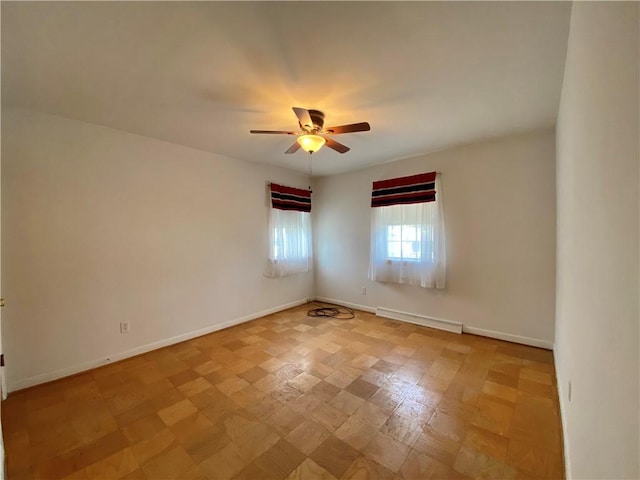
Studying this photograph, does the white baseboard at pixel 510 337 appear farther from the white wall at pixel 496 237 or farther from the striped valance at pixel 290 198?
the striped valance at pixel 290 198

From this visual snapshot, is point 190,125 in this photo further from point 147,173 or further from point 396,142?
point 396,142

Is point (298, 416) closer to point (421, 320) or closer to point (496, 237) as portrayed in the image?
point (421, 320)

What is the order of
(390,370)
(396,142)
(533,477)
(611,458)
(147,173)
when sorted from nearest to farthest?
(611,458) → (533,477) → (390,370) → (147,173) → (396,142)

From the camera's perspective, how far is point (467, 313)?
10.7ft

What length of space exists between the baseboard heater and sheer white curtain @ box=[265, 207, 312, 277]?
1.52m

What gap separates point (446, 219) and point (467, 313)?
1.21 metres

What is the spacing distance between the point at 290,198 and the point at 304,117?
240 cm

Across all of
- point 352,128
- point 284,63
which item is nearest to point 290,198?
point 352,128

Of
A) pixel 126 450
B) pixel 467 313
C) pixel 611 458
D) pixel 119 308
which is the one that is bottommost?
pixel 126 450

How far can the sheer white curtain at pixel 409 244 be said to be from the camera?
339 cm

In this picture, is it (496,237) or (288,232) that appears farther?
(288,232)

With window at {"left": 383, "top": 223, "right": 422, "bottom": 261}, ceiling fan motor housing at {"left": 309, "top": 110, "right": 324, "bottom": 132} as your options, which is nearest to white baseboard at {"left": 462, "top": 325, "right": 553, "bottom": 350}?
window at {"left": 383, "top": 223, "right": 422, "bottom": 261}

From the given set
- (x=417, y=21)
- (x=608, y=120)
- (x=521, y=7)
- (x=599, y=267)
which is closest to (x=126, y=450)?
(x=599, y=267)

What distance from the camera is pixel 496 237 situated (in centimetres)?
304
